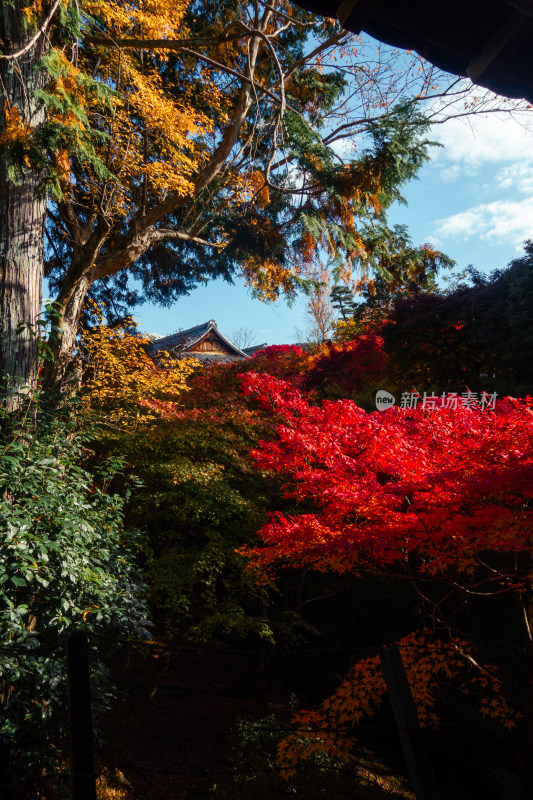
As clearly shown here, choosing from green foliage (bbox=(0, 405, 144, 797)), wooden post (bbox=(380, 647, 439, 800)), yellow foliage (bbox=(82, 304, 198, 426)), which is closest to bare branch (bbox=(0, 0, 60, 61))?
green foliage (bbox=(0, 405, 144, 797))

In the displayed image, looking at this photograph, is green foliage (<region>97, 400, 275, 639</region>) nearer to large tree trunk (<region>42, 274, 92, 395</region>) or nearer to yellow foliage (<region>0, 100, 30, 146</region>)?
large tree trunk (<region>42, 274, 92, 395</region>)

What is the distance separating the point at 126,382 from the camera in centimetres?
845

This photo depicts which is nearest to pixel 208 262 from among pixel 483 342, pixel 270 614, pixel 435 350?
pixel 435 350

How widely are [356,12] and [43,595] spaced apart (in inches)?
167

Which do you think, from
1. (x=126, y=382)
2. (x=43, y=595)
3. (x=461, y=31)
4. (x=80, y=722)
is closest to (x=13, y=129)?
(x=126, y=382)

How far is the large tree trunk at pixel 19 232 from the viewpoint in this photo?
17.9ft

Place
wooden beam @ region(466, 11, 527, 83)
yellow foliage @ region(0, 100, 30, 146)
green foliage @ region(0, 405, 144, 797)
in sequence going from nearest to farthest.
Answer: wooden beam @ region(466, 11, 527, 83)
green foliage @ region(0, 405, 144, 797)
yellow foliage @ region(0, 100, 30, 146)

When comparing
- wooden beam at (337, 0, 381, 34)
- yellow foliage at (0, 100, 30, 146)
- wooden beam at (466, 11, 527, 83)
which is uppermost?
yellow foliage at (0, 100, 30, 146)

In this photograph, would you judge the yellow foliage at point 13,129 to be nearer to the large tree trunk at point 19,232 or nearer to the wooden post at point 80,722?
the large tree trunk at point 19,232

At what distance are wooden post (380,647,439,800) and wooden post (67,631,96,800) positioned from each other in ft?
4.36

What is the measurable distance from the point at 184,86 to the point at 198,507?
7.76 metres

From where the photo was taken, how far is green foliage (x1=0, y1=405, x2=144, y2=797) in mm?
3787

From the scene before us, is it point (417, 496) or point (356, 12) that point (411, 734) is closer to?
point (356, 12)

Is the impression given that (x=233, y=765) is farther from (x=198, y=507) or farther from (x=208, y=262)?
(x=208, y=262)
